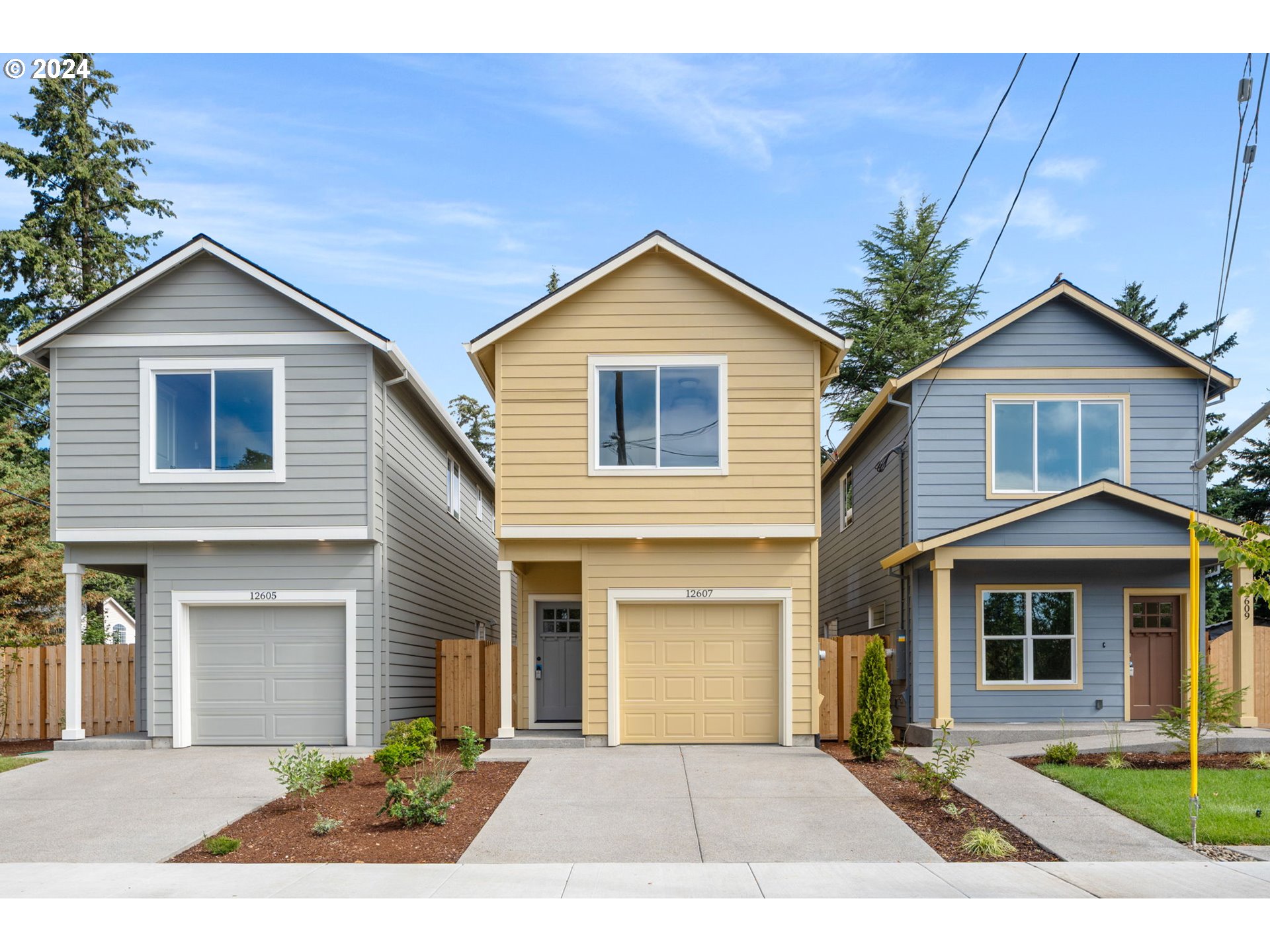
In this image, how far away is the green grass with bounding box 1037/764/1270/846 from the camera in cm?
1032

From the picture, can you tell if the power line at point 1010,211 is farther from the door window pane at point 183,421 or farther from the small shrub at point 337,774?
the door window pane at point 183,421

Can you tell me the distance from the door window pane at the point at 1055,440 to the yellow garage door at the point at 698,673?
5611 millimetres

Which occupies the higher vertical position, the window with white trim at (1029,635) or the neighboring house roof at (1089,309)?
the neighboring house roof at (1089,309)

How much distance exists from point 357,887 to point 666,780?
5.25m

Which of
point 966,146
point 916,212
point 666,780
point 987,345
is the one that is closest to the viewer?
point 666,780

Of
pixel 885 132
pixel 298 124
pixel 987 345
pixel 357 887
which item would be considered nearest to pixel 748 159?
pixel 885 132

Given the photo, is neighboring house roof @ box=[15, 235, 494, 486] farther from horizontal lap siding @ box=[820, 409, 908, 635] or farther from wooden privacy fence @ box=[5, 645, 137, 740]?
horizontal lap siding @ box=[820, 409, 908, 635]

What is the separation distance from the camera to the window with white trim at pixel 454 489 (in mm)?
22625

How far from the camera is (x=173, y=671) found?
1575 cm

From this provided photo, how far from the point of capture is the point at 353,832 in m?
10.4

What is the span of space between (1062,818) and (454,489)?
15.3 meters

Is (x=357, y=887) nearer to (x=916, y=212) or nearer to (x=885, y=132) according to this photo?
(x=885, y=132)

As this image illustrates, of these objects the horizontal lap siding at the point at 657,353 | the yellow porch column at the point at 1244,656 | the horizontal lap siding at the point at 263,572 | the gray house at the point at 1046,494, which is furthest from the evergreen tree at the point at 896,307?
the horizontal lap siding at the point at 263,572

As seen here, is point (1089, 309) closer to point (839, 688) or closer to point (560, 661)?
point (839, 688)
